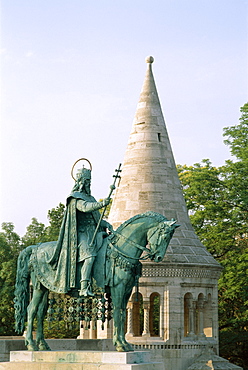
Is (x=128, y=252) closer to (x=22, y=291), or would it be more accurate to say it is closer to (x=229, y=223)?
(x=22, y=291)

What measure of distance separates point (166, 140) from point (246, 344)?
37.8 feet

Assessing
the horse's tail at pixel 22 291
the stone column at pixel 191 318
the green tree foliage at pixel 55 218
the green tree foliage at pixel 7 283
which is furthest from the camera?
Result: the green tree foliage at pixel 55 218

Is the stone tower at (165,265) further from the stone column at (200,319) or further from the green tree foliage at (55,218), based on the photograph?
the green tree foliage at (55,218)

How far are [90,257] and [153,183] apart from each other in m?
11.5

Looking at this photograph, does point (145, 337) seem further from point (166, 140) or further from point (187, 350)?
point (166, 140)

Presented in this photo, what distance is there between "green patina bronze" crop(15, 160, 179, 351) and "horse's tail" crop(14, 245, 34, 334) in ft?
0.06

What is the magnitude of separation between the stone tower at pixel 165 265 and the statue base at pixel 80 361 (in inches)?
378

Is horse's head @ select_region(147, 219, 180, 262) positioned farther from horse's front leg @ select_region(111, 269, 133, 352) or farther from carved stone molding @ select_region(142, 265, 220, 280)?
carved stone molding @ select_region(142, 265, 220, 280)

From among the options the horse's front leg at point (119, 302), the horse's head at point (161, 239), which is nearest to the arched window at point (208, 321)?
the horse's front leg at point (119, 302)

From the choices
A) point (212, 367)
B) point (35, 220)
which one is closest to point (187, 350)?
point (212, 367)

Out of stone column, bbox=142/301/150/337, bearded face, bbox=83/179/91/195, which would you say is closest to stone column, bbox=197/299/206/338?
stone column, bbox=142/301/150/337

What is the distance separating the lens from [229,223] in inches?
1293

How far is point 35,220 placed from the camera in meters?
39.2

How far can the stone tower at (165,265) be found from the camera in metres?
24.5
